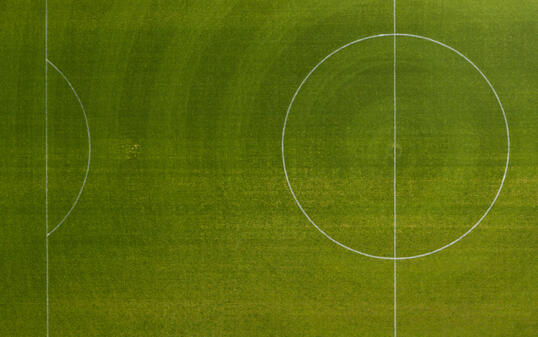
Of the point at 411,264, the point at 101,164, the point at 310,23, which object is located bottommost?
the point at 411,264

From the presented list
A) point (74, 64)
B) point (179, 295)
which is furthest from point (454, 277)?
point (74, 64)

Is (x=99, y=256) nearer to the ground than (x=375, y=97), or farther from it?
nearer to the ground

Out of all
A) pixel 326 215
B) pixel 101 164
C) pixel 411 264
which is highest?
pixel 101 164

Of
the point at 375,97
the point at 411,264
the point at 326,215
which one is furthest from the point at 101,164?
the point at 411,264

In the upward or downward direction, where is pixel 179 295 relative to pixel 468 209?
downward

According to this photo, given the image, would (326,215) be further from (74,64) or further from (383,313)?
(74,64)

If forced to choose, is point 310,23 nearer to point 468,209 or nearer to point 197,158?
point 197,158
